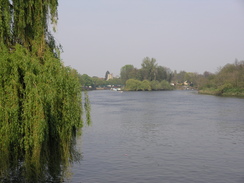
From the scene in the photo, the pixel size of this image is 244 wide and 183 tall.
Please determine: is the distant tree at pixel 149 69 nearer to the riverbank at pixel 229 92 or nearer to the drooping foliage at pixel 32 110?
the riverbank at pixel 229 92

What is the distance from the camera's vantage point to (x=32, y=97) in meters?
10.4

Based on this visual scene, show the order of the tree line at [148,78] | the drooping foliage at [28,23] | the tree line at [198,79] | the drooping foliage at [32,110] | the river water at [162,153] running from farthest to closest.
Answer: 1. the tree line at [148,78]
2. the tree line at [198,79]
3. the river water at [162,153]
4. the drooping foliage at [28,23]
5. the drooping foliage at [32,110]

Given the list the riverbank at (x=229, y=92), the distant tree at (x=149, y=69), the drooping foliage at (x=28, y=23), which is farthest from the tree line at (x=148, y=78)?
the drooping foliage at (x=28, y=23)

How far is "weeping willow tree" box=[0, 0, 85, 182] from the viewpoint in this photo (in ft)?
33.9

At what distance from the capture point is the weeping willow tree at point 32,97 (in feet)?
33.9

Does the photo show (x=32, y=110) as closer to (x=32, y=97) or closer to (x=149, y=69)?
(x=32, y=97)

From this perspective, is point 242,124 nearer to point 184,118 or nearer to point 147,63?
point 184,118

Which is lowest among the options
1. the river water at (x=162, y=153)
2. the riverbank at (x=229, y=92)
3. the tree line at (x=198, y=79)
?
the river water at (x=162, y=153)

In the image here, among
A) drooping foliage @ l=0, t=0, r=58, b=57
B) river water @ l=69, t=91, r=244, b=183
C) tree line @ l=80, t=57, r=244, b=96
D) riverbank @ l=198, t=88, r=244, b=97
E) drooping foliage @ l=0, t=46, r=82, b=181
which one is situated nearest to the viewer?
drooping foliage @ l=0, t=46, r=82, b=181

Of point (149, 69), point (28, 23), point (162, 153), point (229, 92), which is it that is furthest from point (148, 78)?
point (28, 23)

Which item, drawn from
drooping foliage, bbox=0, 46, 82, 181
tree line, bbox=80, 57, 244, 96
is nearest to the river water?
drooping foliage, bbox=0, 46, 82, 181

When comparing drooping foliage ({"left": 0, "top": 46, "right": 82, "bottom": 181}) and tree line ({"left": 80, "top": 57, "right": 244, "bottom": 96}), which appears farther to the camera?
tree line ({"left": 80, "top": 57, "right": 244, "bottom": 96})

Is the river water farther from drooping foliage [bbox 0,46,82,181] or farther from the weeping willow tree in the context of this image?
drooping foliage [bbox 0,46,82,181]

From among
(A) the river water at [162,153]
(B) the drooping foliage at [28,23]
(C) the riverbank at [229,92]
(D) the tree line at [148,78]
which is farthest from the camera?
(D) the tree line at [148,78]
